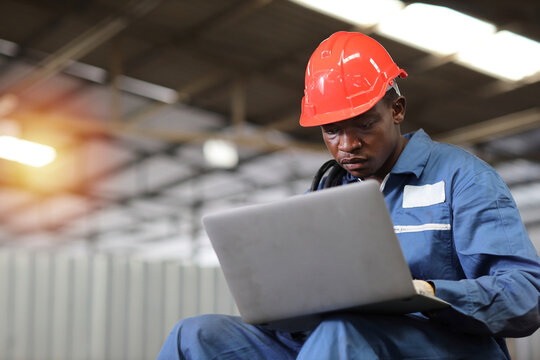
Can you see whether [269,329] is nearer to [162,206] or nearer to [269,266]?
[269,266]

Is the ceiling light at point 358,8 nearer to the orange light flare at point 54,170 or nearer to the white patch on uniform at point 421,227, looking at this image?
the orange light flare at point 54,170

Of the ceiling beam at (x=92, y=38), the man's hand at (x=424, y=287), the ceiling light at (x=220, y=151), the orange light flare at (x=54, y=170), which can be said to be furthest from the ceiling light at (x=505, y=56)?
the man's hand at (x=424, y=287)

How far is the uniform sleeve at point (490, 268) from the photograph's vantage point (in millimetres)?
1813

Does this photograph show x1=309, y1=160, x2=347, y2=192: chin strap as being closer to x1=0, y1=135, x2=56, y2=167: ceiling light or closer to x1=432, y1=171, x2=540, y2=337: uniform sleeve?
x1=432, y1=171, x2=540, y2=337: uniform sleeve

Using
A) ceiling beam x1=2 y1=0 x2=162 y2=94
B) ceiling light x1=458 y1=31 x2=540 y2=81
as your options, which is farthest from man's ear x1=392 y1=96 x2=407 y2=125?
ceiling light x1=458 y1=31 x2=540 y2=81

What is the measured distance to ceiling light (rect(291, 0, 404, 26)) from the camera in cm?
782

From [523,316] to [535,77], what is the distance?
8.64 meters

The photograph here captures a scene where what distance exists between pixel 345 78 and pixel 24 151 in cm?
800

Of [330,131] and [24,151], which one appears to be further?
[24,151]

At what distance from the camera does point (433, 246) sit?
81.1 inches

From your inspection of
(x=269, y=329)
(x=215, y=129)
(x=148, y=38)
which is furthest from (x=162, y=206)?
(x=269, y=329)

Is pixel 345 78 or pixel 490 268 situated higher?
pixel 345 78

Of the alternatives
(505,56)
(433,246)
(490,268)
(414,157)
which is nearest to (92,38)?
(505,56)

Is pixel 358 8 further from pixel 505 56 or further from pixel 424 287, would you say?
pixel 424 287
